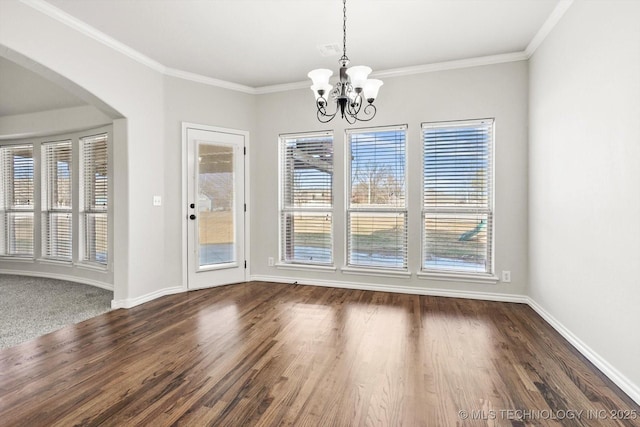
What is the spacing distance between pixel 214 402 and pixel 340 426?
2.53ft

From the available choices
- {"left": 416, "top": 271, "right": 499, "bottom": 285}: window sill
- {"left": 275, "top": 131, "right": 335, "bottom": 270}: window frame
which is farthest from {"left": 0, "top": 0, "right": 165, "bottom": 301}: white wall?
{"left": 416, "top": 271, "right": 499, "bottom": 285}: window sill

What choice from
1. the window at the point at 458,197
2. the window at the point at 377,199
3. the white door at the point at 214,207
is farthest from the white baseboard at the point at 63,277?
the window at the point at 458,197

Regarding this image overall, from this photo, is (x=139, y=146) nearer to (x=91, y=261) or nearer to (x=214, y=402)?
(x=91, y=261)

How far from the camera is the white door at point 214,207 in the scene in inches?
173

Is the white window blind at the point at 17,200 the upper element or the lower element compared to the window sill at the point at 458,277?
upper

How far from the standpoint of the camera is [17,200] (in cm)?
→ 562

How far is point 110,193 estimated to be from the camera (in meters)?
4.33

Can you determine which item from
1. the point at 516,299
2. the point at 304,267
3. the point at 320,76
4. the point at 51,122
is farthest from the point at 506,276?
the point at 51,122

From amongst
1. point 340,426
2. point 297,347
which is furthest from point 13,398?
point 340,426

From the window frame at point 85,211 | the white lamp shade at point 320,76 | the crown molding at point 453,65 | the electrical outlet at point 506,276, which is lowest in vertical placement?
the electrical outlet at point 506,276

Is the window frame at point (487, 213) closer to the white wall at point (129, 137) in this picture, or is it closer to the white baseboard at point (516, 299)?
the white baseboard at point (516, 299)

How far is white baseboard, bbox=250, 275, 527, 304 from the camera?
3862 mm

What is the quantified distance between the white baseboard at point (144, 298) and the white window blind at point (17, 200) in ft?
10.4

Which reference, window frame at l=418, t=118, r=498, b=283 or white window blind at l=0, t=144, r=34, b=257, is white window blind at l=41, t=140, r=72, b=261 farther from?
window frame at l=418, t=118, r=498, b=283
